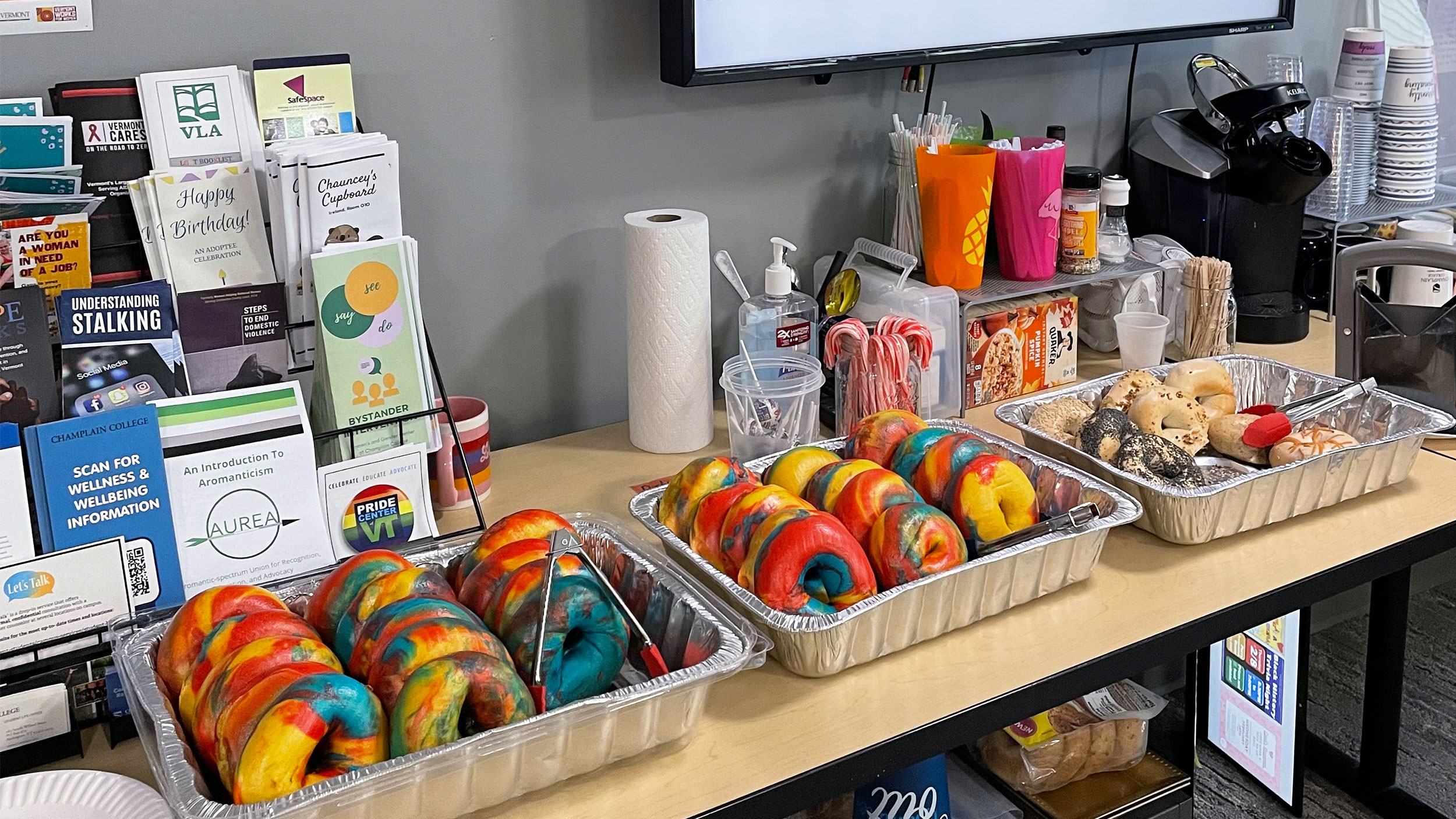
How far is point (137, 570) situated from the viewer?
1.06 m

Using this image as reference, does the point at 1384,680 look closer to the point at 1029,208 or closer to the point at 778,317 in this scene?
the point at 1029,208

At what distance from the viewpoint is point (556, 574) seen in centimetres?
97

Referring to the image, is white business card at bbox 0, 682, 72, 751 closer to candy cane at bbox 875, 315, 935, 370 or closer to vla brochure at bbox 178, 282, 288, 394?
vla brochure at bbox 178, 282, 288, 394

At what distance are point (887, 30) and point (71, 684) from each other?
1175 mm

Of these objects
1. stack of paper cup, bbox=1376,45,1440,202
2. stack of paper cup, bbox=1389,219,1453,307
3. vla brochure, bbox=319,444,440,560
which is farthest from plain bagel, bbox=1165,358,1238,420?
vla brochure, bbox=319,444,440,560

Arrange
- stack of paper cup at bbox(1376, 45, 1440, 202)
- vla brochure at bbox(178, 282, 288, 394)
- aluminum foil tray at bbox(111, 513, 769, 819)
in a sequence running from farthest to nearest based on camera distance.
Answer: stack of paper cup at bbox(1376, 45, 1440, 202), vla brochure at bbox(178, 282, 288, 394), aluminum foil tray at bbox(111, 513, 769, 819)

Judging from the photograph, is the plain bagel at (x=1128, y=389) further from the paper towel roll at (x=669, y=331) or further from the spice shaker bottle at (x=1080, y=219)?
the paper towel roll at (x=669, y=331)

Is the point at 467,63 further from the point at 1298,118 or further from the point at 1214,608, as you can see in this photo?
the point at 1298,118

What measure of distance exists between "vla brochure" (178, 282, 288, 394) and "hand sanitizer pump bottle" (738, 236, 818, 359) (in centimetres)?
56

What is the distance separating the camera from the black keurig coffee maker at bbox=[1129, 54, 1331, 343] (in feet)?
5.81

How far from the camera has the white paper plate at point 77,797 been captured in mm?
879

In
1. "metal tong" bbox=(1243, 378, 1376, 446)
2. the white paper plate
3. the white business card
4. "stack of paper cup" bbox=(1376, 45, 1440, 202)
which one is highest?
"stack of paper cup" bbox=(1376, 45, 1440, 202)

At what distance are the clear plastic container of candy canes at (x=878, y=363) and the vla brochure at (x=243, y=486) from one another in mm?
630

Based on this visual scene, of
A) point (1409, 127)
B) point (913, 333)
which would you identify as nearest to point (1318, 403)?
point (913, 333)
